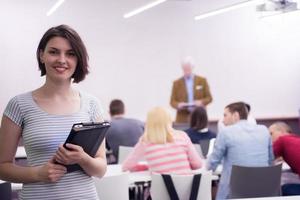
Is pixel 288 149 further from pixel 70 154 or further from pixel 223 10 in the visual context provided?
pixel 223 10

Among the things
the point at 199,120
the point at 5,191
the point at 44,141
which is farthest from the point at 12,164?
the point at 199,120

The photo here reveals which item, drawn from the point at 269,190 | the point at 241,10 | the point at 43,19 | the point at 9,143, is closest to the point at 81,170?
the point at 9,143

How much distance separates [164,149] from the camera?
360 centimetres

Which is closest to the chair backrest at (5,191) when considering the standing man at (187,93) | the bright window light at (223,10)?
the standing man at (187,93)

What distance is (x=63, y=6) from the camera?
754 cm

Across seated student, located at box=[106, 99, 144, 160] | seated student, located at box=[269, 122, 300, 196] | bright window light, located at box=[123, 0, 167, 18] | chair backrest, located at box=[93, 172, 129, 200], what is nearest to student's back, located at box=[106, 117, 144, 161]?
seated student, located at box=[106, 99, 144, 160]

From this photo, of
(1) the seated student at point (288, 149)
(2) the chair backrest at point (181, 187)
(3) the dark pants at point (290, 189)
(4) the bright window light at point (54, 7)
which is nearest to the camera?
(2) the chair backrest at point (181, 187)

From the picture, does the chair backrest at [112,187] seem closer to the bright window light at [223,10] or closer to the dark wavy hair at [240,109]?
the dark wavy hair at [240,109]

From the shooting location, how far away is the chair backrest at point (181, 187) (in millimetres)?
2930

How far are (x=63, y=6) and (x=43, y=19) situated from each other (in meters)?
0.38

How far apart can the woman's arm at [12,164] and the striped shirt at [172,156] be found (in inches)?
75.5

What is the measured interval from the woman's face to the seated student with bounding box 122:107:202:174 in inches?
76.0

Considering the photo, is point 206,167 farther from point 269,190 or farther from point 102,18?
point 102,18

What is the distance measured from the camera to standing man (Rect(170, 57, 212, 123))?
24.5 ft
